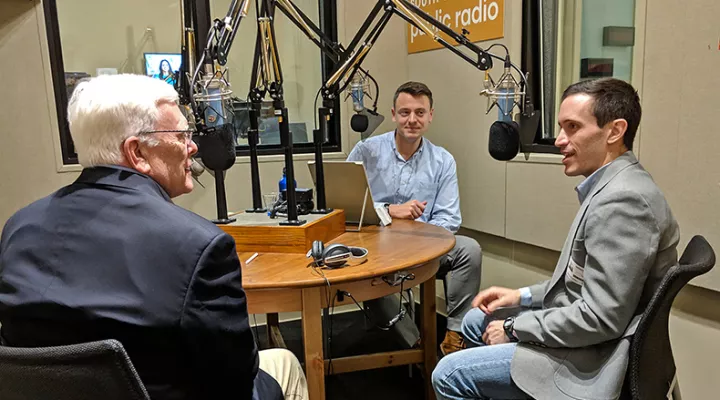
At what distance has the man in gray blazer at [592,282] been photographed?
3.91 feet

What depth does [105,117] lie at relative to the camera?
1.05 m

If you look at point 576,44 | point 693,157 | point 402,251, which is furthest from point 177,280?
point 576,44

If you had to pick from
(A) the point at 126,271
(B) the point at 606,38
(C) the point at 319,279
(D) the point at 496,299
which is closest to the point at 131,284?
(A) the point at 126,271

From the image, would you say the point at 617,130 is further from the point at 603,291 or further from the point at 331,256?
the point at 331,256

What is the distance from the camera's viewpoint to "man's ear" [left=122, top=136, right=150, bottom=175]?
1.07 metres

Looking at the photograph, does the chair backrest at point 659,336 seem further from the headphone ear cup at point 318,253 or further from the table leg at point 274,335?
the table leg at point 274,335

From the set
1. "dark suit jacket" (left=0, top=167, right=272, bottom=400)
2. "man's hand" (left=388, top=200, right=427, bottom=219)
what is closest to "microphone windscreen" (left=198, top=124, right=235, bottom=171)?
"dark suit jacket" (left=0, top=167, right=272, bottom=400)

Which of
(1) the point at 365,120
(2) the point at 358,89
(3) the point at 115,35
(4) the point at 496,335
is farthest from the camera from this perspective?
(3) the point at 115,35

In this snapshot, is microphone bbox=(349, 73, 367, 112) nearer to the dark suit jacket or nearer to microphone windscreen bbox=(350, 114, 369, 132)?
microphone windscreen bbox=(350, 114, 369, 132)

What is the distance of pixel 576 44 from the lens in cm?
254

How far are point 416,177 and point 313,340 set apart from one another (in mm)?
1384

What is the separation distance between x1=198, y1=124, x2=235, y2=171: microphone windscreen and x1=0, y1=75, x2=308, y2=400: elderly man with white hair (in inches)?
19.8

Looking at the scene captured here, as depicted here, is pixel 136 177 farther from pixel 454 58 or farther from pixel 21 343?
pixel 454 58

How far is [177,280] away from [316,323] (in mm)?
753
